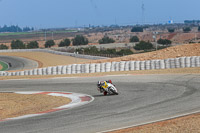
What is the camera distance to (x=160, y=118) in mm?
11305

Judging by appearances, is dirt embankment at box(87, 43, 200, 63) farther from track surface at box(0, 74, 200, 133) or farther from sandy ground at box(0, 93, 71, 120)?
sandy ground at box(0, 93, 71, 120)

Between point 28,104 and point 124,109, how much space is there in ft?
17.1

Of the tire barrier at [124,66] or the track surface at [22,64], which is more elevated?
the tire barrier at [124,66]

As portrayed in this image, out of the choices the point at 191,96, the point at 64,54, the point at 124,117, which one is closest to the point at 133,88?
the point at 191,96

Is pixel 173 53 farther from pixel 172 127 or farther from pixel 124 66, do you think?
pixel 172 127

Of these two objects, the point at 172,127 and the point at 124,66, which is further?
the point at 124,66

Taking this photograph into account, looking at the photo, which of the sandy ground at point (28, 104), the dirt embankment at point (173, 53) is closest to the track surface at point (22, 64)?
the dirt embankment at point (173, 53)

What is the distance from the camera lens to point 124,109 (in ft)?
42.7

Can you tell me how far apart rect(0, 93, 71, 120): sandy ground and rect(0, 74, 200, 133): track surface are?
5.56 ft

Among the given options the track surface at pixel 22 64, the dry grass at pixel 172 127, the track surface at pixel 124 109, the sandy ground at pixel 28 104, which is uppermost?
the dry grass at pixel 172 127

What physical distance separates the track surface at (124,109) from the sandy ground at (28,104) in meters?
1.69

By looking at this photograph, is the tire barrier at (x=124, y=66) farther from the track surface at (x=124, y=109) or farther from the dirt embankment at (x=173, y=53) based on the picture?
the dirt embankment at (x=173, y=53)

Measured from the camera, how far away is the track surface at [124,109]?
10.7 m

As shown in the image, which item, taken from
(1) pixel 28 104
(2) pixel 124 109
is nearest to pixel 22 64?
(1) pixel 28 104
